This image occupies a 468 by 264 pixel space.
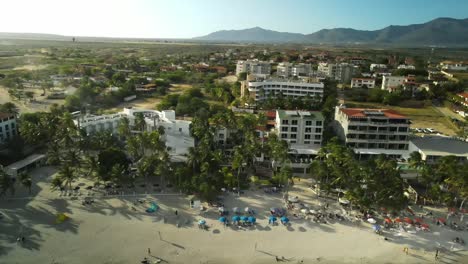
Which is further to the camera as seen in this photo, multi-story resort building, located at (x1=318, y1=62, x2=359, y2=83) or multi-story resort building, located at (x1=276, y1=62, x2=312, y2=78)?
multi-story resort building, located at (x1=276, y1=62, x2=312, y2=78)

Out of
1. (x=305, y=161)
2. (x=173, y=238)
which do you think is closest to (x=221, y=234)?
(x=173, y=238)

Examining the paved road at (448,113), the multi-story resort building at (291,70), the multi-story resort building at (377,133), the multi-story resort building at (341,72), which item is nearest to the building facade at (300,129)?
the multi-story resort building at (377,133)

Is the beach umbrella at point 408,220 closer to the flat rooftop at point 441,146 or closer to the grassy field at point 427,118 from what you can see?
the flat rooftop at point 441,146

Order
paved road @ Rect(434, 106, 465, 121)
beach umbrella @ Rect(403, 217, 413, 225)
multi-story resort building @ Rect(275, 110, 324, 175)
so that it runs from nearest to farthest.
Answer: beach umbrella @ Rect(403, 217, 413, 225) → multi-story resort building @ Rect(275, 110, 324, 175) → paved road @ Rect(434, 106, 465, 121)

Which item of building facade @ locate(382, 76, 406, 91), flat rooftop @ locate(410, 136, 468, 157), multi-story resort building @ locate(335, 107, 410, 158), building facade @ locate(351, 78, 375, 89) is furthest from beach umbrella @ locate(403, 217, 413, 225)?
building facade @ locate(351, 78, 375, 89)

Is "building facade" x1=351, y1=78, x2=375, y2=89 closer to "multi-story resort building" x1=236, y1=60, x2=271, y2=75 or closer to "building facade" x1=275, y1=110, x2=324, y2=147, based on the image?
"multi-story resort building" x1=236, y1=60, x2=271, y2=75

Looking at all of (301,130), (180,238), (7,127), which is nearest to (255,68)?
(301,130)

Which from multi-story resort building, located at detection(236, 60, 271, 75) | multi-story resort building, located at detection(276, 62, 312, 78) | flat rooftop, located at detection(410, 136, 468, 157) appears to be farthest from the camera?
multi-story resort building, located at detection(236, 60, 271, 75)

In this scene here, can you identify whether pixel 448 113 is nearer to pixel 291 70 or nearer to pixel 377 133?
pixel 377 133
